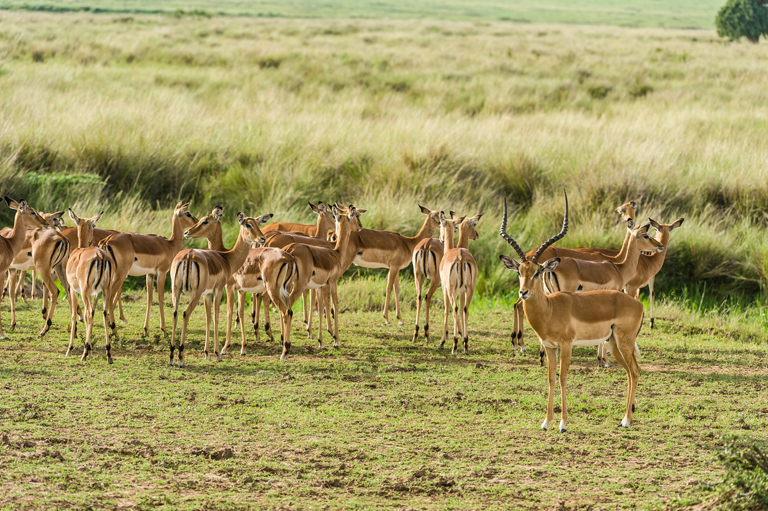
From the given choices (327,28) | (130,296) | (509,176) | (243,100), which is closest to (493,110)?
(243,100)

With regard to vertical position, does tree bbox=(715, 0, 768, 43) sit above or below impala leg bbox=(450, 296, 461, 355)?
above

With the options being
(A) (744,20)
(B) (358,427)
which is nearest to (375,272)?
(B) (358,427)

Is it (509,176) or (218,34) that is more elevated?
(218,34)

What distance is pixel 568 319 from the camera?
21.5 ft

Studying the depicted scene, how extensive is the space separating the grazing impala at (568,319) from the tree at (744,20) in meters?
52.7

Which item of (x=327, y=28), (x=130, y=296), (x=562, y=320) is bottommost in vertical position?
(x=130, y=296)

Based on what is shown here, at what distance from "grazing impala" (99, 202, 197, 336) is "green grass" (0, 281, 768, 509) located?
0.71 meters

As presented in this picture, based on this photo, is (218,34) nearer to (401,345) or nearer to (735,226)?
(735,226)

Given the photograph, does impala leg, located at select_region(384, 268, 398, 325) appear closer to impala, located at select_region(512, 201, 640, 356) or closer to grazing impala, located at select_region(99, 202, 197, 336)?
impala, located at select_region(512, 201, 640, 356)

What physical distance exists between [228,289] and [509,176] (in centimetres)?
880

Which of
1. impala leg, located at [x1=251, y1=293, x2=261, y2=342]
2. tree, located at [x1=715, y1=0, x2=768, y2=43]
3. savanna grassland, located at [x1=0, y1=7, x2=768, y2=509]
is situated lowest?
impala leg, located at [x1=251, y1=293, x2=261, y2=342]

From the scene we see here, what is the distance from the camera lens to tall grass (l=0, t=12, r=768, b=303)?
14.4 meters

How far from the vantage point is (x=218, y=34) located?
43.3m

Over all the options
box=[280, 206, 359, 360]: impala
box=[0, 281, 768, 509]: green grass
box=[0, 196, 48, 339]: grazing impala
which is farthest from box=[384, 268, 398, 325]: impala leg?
box=[0, 196, 48, 339]: grazing impala
